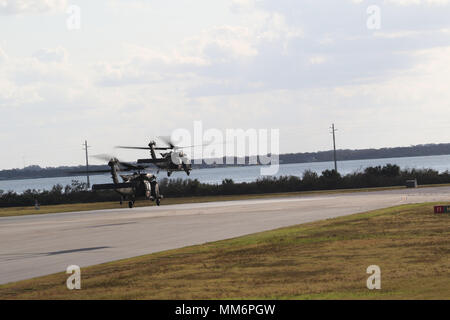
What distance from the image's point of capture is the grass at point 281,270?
15430 millimetres

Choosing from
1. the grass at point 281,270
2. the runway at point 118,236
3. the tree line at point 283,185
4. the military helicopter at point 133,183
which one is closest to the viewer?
the grass at point 281,270

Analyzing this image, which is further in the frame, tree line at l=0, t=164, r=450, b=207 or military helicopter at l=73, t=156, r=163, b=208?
tree line at l=0, t=164, r=450, b=207

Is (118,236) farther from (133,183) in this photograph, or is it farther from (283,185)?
(283,185)

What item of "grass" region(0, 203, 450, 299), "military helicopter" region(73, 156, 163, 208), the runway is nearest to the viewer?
"grass" region(0, 203, 450, 299)

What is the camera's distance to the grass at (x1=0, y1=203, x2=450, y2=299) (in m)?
15.4

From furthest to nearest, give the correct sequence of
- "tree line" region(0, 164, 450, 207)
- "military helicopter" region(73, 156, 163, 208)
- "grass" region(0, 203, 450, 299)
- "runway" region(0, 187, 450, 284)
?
"tree line" region(0, 164, 450, 207) → "military helicopter" region(73, 156, 163, 208) → "runway" region(0, 187, 450, 284) → "grass" region(0, 203, 450, 299)

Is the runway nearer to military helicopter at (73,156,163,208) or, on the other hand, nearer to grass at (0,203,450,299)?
grass at (0,203,450,299)

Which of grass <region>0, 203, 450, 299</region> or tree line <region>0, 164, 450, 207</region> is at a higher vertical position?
tree line <region>0, 164, 450, 207</region>

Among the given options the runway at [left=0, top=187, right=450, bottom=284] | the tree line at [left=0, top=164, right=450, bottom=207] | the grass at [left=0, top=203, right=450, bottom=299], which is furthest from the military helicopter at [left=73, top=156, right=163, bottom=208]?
the grass at [left=0, top=203, right=450, bottom=299]

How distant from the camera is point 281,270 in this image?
1852 cm

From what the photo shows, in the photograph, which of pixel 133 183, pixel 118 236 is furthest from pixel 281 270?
pixel 133 183

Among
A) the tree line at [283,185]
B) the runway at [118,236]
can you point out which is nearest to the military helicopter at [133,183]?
the runway at [118,236]

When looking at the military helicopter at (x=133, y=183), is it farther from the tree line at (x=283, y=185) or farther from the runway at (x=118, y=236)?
the tree line at (x=283, y=185)
